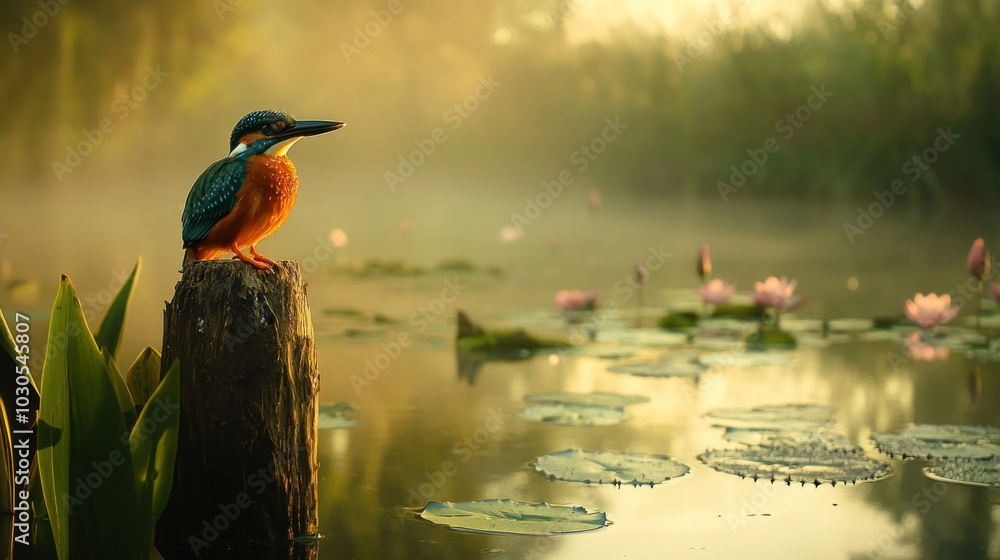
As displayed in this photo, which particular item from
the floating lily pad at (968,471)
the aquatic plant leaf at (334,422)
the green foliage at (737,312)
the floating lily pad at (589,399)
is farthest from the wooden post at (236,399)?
the green foliage at (737,312)

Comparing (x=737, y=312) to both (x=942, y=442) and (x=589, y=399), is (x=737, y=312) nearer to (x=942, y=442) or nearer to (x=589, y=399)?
(x=589, y=399)

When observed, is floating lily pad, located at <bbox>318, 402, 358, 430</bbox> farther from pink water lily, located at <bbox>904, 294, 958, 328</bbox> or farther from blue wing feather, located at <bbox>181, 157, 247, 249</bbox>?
pink water lily, located at <bbox>904, 294, 958, 328</bbox>

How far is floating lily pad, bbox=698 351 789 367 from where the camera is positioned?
517cm

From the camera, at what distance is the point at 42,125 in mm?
13242

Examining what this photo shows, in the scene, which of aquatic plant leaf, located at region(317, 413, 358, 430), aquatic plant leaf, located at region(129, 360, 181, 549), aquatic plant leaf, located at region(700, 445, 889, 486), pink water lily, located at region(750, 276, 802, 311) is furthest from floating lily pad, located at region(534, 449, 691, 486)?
pink water lily, located at region(750, 276, 802, 311)

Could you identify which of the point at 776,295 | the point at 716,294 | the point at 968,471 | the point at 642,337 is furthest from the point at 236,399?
the point at 716,294

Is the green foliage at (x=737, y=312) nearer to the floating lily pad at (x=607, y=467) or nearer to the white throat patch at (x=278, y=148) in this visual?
the floating lily pad at (x=607, y=467)

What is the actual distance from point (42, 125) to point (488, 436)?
36.6ft

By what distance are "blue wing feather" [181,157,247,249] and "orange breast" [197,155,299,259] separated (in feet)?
0.05

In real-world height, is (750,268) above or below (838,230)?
below

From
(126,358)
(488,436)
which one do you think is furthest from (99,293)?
(488,436)

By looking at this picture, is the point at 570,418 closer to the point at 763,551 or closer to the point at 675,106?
the point at 763,551

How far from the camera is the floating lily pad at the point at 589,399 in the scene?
4.26m

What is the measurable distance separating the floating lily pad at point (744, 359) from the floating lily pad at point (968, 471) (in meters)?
1.75
